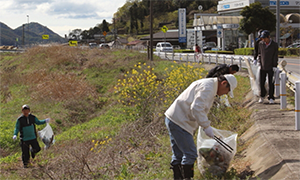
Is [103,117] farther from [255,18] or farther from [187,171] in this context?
[255,18]

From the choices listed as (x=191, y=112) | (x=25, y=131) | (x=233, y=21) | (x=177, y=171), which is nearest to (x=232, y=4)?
(x=233, y=21)

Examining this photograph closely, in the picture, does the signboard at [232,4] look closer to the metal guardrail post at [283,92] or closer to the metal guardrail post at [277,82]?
the metal guardrail post at [277,82]

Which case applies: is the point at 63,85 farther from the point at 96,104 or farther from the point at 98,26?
the point at 98,26

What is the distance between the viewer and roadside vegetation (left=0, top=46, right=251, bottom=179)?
22.3 feet

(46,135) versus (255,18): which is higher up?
(255,18)

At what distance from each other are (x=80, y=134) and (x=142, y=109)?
3081mm

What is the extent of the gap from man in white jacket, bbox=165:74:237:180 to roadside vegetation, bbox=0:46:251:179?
25.1 inches

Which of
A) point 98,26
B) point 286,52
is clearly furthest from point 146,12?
point 286,52

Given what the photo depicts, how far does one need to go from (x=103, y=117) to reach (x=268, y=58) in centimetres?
858

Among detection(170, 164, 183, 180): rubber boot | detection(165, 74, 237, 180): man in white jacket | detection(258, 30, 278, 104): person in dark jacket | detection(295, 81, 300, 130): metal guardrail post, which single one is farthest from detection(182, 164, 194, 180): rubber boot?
detection(258, 30, 278, 104): person in dark jacket

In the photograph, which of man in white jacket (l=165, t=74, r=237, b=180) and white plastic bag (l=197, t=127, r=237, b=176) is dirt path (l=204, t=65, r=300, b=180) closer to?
white plastic bag (l=197, t=127, r=237, b=176)

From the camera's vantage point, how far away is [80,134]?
40.5 ft

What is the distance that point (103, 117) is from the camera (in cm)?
1488

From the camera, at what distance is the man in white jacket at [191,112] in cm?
405
